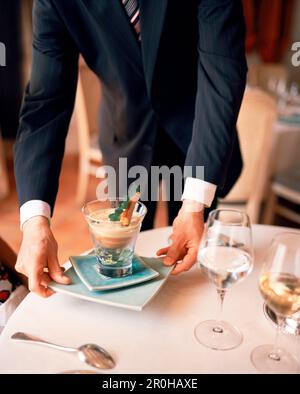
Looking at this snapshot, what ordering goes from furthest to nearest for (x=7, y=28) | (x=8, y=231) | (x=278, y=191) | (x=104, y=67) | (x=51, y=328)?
(x=7, y=28), (x=8, y=231), (x=278, y=191), (x=104, y=67), (x=51, y=328)

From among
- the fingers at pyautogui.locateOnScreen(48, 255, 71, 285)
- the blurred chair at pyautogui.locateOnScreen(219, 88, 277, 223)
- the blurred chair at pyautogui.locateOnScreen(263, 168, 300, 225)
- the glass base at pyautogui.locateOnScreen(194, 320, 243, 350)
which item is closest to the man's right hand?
the fingers at pyautogui.locateOnScreen(48, 255, 71, 285)

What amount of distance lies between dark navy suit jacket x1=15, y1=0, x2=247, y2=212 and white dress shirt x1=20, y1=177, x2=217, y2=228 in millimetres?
26

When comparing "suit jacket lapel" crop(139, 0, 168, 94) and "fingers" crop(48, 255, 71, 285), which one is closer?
"fingers" crop(48, 255, 71, 285)

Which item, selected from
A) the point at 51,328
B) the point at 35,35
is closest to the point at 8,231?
the point at 35,35

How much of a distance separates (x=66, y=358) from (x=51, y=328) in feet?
0.26

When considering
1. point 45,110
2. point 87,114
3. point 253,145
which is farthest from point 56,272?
point 87,114

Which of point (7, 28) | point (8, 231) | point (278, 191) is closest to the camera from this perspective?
point (278, 191)

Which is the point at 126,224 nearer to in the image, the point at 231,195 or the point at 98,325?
the point at 98,325

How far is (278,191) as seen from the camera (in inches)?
91.5

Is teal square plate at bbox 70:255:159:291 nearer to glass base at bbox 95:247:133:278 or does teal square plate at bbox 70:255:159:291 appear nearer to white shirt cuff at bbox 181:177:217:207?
glass base at bbox 95:247:133:278

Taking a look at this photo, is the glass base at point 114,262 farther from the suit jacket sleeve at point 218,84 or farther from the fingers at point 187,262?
the suit jacket sleeve at point 218,84

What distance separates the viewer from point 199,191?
902 millimetres

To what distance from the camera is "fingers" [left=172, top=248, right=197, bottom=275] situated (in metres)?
0.79

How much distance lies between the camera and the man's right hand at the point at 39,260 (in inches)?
28.4
